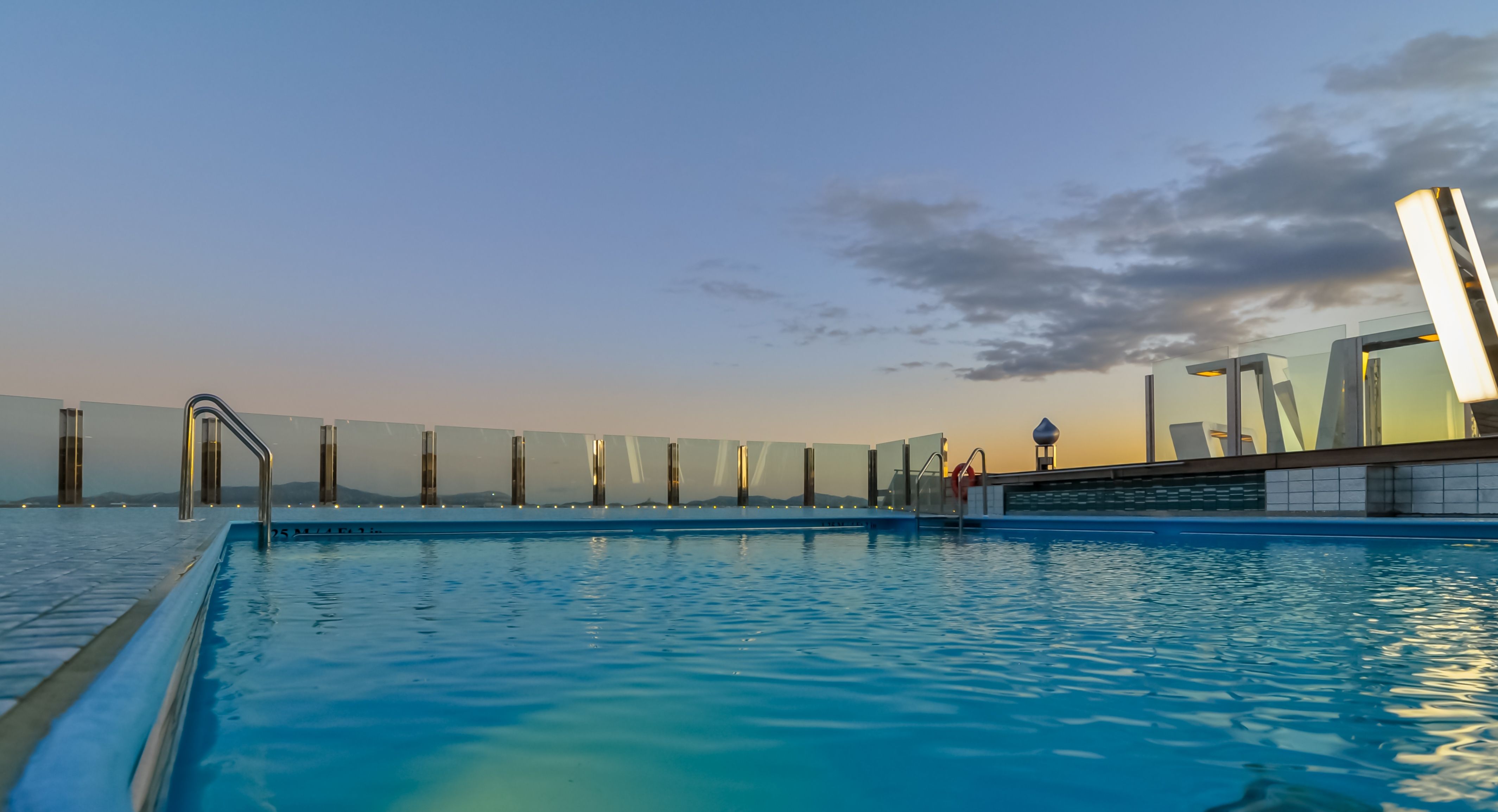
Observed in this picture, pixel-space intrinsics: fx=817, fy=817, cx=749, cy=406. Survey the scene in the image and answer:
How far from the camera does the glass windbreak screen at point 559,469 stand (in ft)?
55.0

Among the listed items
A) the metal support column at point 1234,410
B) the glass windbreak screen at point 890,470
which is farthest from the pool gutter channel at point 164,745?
the glass windbreak screen at point 890,470

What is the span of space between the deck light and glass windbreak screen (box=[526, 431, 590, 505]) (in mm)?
14575

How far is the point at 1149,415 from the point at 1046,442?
3.52 meters

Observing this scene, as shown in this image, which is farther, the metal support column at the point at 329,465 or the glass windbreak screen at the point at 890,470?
the glass windbreak screen at the point at 890,470

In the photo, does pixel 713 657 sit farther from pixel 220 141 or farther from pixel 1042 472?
pixel 1042 472

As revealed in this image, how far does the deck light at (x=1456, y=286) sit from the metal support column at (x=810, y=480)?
11.8m

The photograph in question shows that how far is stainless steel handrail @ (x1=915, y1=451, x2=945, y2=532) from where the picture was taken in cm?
1521

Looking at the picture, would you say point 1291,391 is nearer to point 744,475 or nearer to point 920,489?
point 920,489

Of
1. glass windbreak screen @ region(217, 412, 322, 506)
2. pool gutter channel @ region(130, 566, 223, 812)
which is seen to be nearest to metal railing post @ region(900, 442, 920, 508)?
glass windbreak screen @ region(217, 412, 322, 506)

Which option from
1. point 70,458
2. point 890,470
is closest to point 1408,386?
point 890,470

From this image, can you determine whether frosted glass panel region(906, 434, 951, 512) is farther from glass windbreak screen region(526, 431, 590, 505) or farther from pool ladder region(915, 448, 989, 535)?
glass windbreak screen region(526, 431, 590, 505)

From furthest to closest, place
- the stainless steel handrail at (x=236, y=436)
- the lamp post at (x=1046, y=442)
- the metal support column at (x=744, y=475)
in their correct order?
the lamp post at (x=1046, y=442), the metal support column at (x=744, y=475), the stainless steel handrail at (x=236, y=436)

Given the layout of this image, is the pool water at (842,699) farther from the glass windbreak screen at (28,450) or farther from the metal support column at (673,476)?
the metal support column at (673,476)

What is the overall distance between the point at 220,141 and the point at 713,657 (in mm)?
12986
